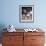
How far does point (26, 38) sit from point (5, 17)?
40.4 inches

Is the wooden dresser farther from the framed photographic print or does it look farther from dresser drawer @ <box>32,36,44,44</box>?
the framed photographic print

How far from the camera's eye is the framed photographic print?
4.21 meters

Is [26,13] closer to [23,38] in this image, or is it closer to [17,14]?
[17,14]

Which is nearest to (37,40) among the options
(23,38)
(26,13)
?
(23,38)

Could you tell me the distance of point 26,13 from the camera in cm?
424

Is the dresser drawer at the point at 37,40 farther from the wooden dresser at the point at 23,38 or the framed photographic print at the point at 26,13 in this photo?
the framed photographic print at the point at 26,13

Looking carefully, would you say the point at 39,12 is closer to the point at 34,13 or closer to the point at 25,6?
the point at 34,13

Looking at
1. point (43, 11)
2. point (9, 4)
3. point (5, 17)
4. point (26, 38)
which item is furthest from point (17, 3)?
point (26, 38)

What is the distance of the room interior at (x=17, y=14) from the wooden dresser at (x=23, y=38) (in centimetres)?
55

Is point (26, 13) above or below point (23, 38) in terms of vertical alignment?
above

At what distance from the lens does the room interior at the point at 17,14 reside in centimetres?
421

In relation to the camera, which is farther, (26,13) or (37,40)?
(26,13)

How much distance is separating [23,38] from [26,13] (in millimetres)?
891

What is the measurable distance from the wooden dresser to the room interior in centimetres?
55
